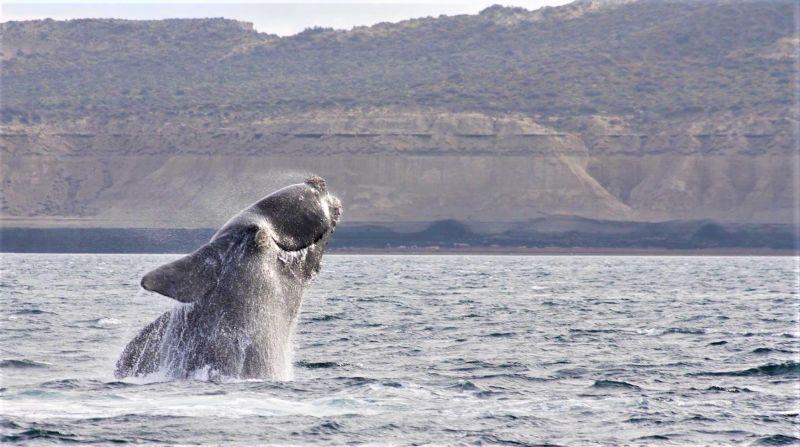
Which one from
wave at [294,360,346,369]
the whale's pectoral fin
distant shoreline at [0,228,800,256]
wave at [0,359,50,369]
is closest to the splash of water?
the whale's pectoral fin

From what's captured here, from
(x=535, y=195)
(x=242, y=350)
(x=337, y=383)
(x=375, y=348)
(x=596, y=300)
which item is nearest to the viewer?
(x=242, y=350)

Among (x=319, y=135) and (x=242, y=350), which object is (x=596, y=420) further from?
(x=319, y=135)

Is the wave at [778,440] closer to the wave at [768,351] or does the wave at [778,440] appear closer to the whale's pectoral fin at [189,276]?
the whale's pectoral fin at [189,276]

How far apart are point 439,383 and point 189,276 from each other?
6543 millimetres

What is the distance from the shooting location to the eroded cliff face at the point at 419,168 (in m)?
144

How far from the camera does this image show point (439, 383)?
19.5 m

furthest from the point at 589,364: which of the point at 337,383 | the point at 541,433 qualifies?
the point at 541,433

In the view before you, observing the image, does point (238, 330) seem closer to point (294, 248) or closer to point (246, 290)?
point (246, 290)

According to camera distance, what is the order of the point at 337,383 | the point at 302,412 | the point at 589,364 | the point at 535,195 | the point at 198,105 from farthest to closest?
the point at 198,105
the point at 535,195
the point at 589,364
the point at 337,383
the point at 302,412

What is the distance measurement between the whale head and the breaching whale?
0.03 ft

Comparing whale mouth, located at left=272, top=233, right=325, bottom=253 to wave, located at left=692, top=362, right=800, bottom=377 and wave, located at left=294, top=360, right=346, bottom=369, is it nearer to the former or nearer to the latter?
wave, located at left=294, top=360, right=346, bottom=369

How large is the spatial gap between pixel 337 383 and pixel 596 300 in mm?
28916

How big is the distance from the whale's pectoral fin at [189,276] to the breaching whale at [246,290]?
0.01m

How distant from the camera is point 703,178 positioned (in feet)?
490
